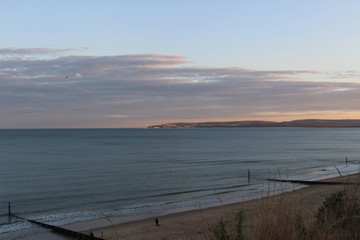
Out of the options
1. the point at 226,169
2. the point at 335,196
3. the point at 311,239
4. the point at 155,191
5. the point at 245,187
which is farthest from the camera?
the point at 226,169

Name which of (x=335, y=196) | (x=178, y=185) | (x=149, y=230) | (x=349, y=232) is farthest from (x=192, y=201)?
(x=349, y=232)

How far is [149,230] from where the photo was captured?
59.8 feet

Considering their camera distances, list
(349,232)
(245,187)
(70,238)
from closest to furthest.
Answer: (349,232) → (70,238) → (245,187)

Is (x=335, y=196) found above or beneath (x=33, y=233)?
above

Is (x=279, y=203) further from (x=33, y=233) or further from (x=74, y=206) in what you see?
(x=74, y=206)

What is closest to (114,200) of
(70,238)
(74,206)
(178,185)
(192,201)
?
(74,206)

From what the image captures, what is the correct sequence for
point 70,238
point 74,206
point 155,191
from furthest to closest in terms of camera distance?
point 155,191 < point 74,206 < point 70,238

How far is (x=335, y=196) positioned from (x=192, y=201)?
17.7m

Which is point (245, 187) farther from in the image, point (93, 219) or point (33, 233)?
point (33, 233)

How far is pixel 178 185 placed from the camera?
1359 inches

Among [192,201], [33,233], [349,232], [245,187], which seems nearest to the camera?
[349,232]

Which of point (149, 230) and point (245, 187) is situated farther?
point (245, 187)

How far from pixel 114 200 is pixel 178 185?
27.3 ft

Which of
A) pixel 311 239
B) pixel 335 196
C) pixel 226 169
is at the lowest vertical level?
pixel 226 169
